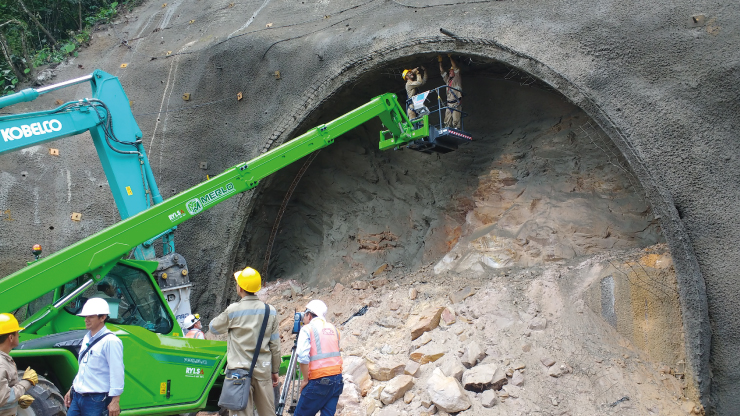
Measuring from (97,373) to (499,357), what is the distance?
13.1ft

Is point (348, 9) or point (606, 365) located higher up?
point (348, 9)

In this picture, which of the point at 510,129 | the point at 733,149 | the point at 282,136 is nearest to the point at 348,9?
the point at 282,136

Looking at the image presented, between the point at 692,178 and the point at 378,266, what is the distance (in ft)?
16.5

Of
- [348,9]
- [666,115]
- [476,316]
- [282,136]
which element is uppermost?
[348,9]

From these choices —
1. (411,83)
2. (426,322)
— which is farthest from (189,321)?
(411,83)

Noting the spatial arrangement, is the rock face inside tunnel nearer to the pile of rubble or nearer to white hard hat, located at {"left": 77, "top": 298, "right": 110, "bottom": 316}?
the pile of rubble

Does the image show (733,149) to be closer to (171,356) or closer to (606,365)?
(606,365)

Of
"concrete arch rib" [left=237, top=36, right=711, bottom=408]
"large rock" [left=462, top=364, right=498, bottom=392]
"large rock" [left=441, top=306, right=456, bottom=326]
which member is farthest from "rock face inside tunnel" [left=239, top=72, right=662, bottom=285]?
"large rock" [left=462, top=364, right=498, bottom=392]

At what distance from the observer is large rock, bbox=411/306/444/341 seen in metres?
6.70

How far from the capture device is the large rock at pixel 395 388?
18.8 ft

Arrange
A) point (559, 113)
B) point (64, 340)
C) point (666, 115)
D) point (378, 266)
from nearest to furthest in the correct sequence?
1. point (64, 340)
2. point (666, 115)
3. point (559, 113)
4. point (378, 266)

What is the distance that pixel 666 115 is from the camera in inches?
235

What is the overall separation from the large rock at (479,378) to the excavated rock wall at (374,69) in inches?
76.7

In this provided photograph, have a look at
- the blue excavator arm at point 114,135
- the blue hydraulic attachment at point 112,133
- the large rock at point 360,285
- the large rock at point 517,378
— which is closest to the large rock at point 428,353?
the large rock at point 517,378
